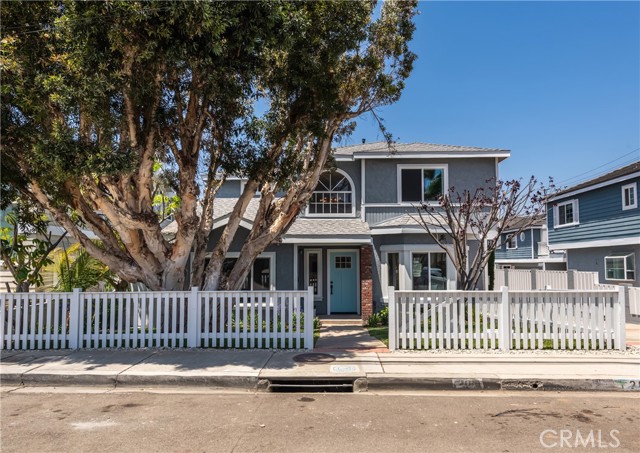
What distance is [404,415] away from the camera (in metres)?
5.60

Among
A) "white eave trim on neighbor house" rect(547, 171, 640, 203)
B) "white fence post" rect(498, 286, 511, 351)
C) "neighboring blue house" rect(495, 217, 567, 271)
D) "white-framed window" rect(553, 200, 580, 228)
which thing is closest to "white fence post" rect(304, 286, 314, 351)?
"white fence post" rect(498, 286, 511, 351)

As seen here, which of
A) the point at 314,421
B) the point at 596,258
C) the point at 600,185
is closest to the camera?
the point at 314,421

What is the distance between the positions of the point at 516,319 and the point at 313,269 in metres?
7.86

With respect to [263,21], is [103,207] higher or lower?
lower

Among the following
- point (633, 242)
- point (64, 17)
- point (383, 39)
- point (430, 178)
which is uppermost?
point (383, 39)

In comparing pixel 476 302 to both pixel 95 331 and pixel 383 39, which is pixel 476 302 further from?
pixel 95 331

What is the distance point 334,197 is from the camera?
16.0 meters

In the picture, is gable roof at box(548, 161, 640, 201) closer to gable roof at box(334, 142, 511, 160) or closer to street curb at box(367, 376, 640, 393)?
gable roof at box(334, 142, 511, 160)

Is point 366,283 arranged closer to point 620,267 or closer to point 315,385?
point 315,385

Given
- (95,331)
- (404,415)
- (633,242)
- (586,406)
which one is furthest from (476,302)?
(633,242)

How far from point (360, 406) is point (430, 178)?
11.3 meters

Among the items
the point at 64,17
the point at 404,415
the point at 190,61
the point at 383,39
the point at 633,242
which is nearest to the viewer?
the point at 404,415

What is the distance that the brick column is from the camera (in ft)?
45.6

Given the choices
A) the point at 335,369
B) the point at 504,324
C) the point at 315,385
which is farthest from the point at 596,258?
the point at 315,385
